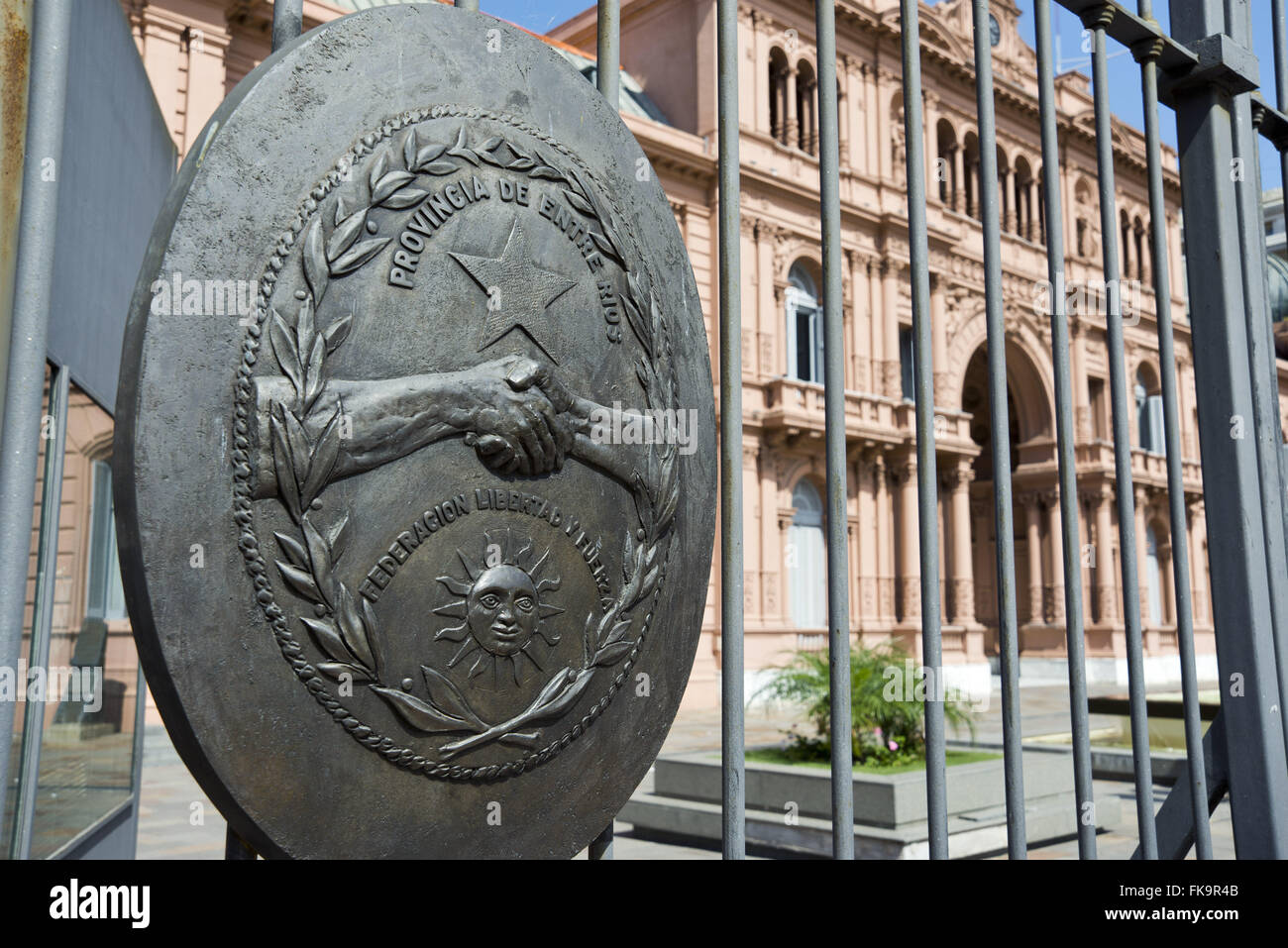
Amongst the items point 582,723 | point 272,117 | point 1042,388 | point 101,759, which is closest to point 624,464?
point 582,723

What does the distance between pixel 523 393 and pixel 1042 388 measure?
27.1 m

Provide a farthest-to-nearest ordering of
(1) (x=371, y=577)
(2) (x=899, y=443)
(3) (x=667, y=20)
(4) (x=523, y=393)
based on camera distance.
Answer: (2) (x=899, y=443) < (3) (x=667, y=20) < (4) (x=523, y=393) < (1) (x=371, y=577)

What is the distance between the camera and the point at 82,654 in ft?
15.7

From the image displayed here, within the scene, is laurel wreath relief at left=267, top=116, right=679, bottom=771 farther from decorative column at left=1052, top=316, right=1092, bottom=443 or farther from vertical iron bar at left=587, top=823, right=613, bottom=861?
decorative column at left=1052, top=316, right=1092, bottom=443

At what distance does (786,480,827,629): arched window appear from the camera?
20.1m

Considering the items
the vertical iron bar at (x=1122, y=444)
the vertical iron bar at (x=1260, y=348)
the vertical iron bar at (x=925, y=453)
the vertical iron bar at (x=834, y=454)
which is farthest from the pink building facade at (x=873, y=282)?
the vertical iron bar at (x=834, y=454)

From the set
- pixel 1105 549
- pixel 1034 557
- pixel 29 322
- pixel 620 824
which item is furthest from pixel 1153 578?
pixel 29 322

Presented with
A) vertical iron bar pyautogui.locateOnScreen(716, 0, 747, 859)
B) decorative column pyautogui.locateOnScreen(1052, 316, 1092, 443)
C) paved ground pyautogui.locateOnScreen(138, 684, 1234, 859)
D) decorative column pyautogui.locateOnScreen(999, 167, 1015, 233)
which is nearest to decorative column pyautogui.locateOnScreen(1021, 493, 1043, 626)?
decorative column pyautogui.locateOnScreen(1052, 316, 1092, 443)

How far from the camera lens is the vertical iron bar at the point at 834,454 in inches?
66.8

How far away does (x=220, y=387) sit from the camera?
1.15 m

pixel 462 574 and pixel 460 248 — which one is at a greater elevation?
pixel 460 248

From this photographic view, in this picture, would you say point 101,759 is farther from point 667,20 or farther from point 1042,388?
point 1042,388

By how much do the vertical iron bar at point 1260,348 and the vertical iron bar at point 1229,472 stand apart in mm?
32

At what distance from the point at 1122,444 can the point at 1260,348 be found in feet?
2.24
